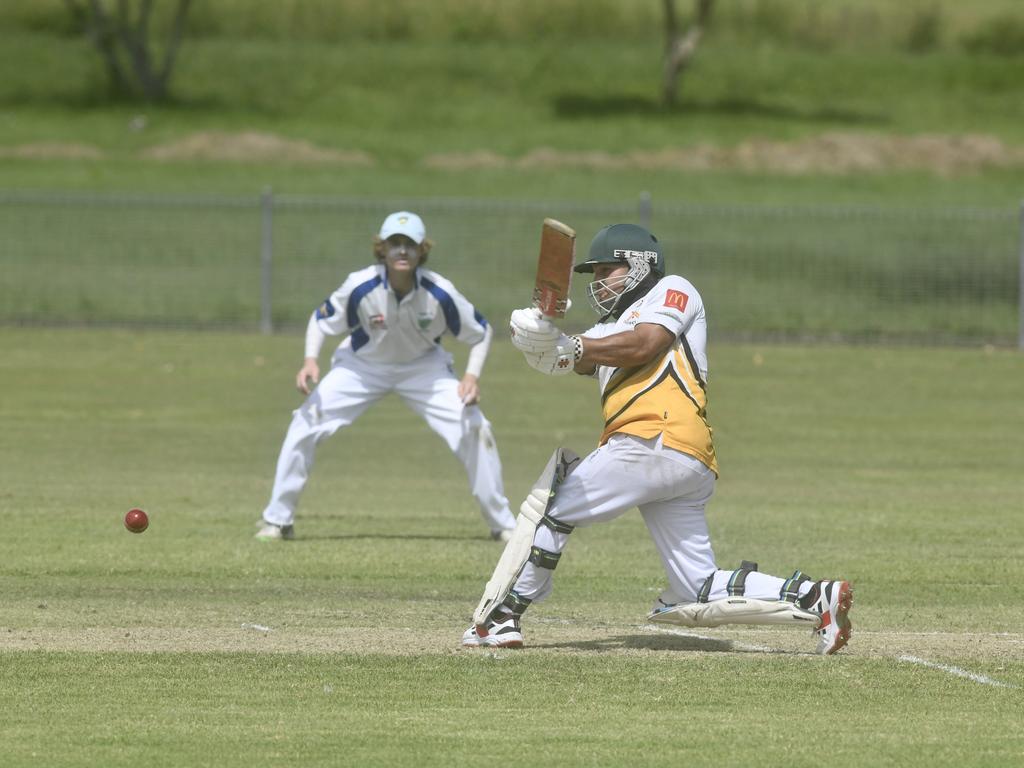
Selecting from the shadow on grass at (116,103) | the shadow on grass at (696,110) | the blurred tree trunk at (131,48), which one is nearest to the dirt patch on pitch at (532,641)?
the blurred tree trunk at (131,48)

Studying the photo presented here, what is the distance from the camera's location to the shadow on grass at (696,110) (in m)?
48.3

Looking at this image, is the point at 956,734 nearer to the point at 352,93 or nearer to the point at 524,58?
the point at 352,93

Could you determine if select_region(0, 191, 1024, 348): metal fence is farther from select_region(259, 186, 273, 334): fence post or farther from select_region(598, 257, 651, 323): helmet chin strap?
select_region(598, 257, 651, 323): helmet chin strap

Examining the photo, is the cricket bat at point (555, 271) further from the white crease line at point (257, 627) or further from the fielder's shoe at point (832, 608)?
the white crease line at point (257, 627)

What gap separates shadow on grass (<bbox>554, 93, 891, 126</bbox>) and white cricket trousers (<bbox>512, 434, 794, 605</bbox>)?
3976 cm

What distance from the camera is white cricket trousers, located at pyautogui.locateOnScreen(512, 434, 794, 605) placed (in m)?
8.49

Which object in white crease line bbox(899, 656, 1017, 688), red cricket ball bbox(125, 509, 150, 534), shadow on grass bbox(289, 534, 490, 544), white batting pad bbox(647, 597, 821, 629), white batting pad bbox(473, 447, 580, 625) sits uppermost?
white batting pad bbox(473, 447, 580, 625)

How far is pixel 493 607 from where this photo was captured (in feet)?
28.6

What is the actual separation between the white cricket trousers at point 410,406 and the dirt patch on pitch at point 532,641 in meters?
3.31

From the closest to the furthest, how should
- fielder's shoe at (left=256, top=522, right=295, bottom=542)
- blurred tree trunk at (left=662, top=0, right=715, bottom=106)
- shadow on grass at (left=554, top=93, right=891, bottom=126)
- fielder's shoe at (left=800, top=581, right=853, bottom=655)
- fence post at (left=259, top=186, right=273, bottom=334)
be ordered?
fielder's shoe at (left=800, top=581, right=853, bottom=655) < fielder's shoe at (left=256, top=522, right=295, bottom=542) < fence post at (left=259, top=186, right=273, bottom=334) < blurred tree trunk at (left=662, top=0, right=715, bottom=106) < shadow on grass at (left=554, top=93, right=891, bottom=126)

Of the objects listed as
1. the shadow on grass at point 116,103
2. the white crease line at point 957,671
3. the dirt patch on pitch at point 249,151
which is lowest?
the white crease line at point 957,671

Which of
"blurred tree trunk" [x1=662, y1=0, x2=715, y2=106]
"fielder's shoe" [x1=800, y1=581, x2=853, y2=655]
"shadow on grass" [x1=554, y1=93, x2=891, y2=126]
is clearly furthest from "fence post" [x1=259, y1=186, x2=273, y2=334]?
"shadow on grass" [x1=554, y1=93, x2=891, y2=126]

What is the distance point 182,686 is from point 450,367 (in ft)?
18.6

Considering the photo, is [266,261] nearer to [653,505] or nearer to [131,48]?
[653,505]
